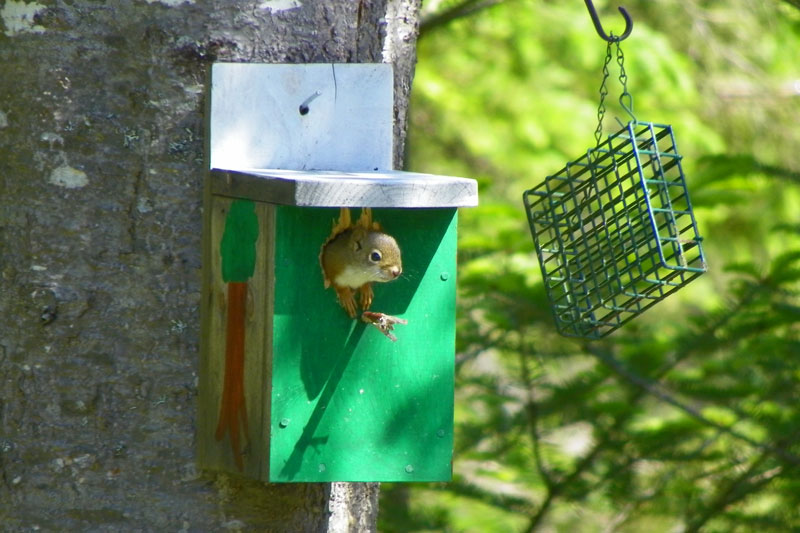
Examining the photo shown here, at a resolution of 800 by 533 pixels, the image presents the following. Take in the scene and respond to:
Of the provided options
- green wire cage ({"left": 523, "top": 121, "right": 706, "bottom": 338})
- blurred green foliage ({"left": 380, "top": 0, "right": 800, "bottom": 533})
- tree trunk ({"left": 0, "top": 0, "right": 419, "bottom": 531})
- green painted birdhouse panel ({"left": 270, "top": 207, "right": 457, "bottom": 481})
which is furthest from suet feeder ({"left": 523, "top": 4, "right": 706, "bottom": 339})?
blurred green foliage ({"left": 380, "top": 0, "right": 800, "bottom": 533})

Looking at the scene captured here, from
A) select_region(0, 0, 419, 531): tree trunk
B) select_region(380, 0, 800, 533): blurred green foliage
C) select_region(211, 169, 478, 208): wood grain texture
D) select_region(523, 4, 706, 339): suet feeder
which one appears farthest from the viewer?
select_region(380, 0, 800, 533): blurred green foliage

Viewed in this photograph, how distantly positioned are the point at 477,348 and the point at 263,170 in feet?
7.00

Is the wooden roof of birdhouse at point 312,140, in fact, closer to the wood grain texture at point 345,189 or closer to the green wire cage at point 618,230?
the wood grain texture at point 345,189

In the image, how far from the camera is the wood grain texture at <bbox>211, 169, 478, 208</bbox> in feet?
5.92

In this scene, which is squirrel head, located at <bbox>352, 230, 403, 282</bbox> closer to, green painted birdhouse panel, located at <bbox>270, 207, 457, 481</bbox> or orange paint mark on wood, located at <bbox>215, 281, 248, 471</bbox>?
green painted birdhouse panel, located at <bbox>270, 207, 457, 481</bbox>

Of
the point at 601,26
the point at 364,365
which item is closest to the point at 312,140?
the point at 364,365

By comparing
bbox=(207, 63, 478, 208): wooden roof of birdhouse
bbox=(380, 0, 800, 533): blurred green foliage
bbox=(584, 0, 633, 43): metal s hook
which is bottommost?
bbox=(380, 0, 800, 533): blurred green foliage

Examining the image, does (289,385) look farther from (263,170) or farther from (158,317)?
(263,170)

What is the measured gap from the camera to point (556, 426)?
402 centimetres

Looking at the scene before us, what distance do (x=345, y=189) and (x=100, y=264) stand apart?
0.50 m

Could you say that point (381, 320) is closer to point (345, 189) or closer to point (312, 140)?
point (345, 189)

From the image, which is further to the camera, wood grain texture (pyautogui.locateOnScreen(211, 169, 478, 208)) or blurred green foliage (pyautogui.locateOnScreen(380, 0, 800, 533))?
blurred green foliage (pyautogui.locateOnScreen(380, 0, 800, 533))

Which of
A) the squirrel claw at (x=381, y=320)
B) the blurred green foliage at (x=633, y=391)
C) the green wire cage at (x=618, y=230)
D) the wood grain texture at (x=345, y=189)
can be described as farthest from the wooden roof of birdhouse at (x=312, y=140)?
the blurred green foliage at (x=633, y=391)

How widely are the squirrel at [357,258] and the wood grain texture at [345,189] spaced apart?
10 centimetres
